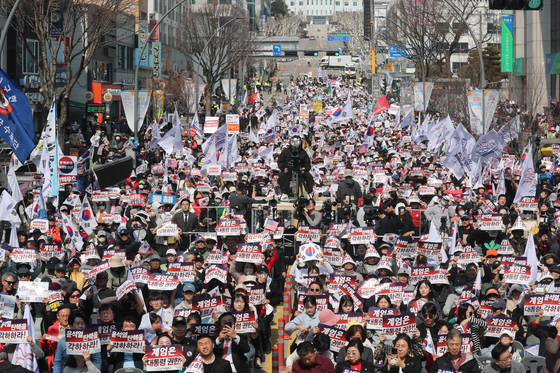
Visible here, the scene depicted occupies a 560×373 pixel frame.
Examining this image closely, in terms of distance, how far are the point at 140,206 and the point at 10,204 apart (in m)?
3.48

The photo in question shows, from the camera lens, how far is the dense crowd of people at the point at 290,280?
8.54 m

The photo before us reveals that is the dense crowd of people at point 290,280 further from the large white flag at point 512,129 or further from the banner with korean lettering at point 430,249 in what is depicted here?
the large white flag at point 512,129

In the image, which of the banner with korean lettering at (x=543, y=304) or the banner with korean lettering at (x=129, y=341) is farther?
the banner with korean lettering at (x=543, y=304)

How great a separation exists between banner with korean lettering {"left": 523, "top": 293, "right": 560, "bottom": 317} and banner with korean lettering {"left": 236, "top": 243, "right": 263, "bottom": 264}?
12.7 ft

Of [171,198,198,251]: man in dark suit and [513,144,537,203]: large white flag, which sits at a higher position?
[513,144,537,203]: large white flag

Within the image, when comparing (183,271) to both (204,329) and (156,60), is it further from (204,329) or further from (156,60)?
(156,60)

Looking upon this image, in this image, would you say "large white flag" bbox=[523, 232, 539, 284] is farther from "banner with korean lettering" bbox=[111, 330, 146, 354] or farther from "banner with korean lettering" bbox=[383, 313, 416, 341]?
"banner with korean lettering" bbox=[111, 330, 146, 354]

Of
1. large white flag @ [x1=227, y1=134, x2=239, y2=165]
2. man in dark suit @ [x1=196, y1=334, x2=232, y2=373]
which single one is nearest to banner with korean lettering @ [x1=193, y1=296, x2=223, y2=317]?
man in dark suit @ [x1=196, y1=334, x2=232, y2=373]

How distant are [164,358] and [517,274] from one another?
17.0 feet

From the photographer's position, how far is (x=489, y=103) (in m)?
25.8

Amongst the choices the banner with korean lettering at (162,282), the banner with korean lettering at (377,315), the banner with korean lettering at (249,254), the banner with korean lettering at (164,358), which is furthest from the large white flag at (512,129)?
the banner with korean lettering at (164,358)

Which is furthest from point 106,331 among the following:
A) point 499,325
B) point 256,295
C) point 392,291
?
point 499,325

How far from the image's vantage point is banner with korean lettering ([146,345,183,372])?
8.12 m

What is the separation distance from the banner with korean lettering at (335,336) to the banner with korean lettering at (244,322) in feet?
2.80
